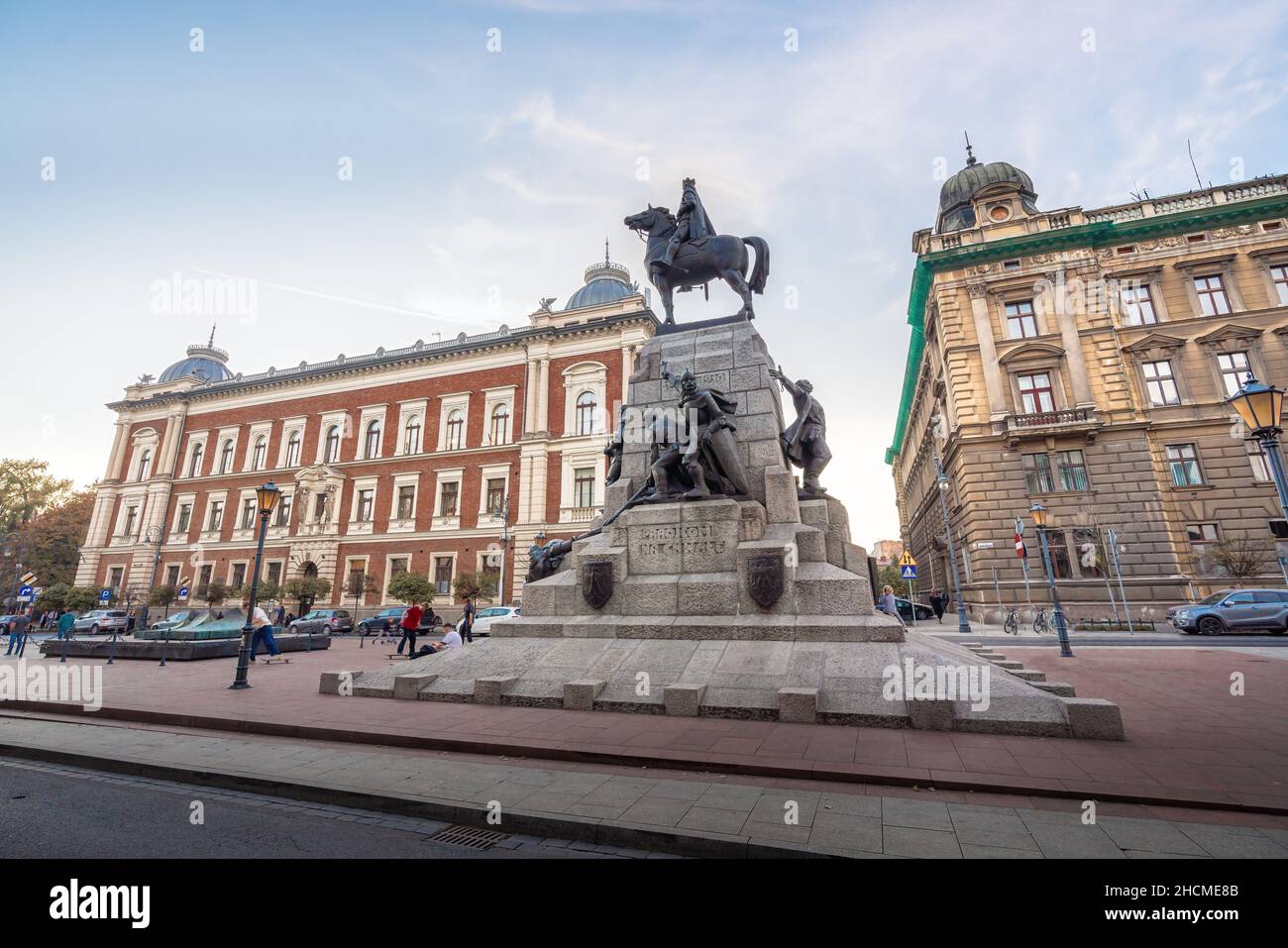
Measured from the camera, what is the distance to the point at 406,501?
4166 cm

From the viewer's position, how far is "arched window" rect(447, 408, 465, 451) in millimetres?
41750

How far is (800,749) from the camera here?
5422 mm

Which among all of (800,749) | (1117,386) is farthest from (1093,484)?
(800,749)

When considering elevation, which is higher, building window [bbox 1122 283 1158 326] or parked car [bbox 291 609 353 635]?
building window [bbox 1122 283 1158 326]

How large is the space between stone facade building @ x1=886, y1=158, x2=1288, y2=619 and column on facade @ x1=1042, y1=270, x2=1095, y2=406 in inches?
2.7

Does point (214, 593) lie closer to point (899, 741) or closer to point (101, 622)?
point (101, 622)

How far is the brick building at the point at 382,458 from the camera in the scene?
38.3 m

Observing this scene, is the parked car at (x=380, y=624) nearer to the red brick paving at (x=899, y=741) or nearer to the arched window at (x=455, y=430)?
the arched window at (x=455, y=430)

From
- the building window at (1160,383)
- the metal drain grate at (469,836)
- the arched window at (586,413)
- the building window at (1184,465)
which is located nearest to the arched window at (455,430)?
the arched window at (586,413)

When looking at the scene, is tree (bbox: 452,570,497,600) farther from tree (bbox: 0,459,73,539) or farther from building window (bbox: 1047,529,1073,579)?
tree (bbox: 0,459,73,539)

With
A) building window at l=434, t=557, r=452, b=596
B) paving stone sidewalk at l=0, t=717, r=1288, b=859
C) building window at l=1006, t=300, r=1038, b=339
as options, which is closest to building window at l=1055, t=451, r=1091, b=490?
building window at l=1006, t=300, r=1038, b=339

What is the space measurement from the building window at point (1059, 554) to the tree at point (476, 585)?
29.4 m
